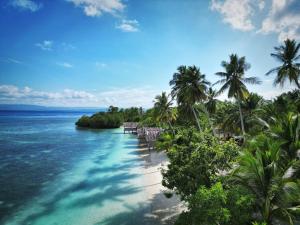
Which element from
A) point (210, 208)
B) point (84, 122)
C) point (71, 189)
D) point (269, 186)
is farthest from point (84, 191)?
point (84, 122)

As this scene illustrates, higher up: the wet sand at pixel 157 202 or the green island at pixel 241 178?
the green island at pixel 241 178

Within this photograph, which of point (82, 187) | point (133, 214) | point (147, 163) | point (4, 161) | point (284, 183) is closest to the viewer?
point (284, 183)

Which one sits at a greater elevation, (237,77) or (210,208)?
(237,77)

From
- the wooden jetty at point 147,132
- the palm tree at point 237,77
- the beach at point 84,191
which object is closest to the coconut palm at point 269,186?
the beach at point 84,191

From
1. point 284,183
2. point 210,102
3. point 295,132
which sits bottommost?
point 284,183

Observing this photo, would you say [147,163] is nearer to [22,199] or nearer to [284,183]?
[22,199]

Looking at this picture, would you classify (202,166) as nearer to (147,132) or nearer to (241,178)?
(241,178)

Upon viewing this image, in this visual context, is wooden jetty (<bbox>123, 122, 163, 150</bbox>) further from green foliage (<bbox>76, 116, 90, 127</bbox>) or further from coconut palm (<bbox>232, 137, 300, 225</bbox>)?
coconut palm (<bbox>232, 137, 300, 225</bbox>)

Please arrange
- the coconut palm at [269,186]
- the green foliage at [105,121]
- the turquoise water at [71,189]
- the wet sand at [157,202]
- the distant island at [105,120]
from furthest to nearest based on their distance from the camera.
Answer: the distant island at [105,120] < the green foliage at [105,121] < the turquoise water at [71,189] < the wet sand at [157,202] < the coconut palm at [269,186]

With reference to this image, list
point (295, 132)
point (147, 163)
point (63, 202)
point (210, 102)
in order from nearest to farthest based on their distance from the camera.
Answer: point (295, 132) → point (63, 202) → point (147, 163) → point (210, 102)

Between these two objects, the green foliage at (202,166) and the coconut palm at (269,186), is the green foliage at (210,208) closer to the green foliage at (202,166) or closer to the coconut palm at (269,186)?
the coconut palm at (269,186)

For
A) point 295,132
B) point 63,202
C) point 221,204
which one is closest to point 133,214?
point 63,202
